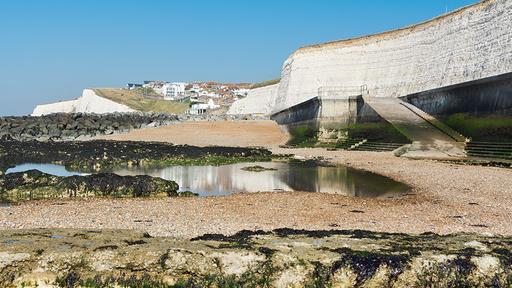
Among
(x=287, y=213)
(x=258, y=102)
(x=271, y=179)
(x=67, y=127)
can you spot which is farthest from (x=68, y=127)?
(x=287, y=213)

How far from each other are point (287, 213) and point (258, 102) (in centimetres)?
8207

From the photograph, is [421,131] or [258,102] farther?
[258,102]

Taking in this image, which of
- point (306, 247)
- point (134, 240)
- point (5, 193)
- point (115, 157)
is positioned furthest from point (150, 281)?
point (115, 157)

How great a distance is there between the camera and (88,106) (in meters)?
141

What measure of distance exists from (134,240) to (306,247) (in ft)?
6.60

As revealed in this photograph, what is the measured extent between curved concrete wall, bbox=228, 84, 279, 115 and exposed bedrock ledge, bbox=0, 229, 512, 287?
77.7 m

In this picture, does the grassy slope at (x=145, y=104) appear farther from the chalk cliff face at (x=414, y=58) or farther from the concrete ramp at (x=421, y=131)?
the concrete ramp at (x=421, y=131)

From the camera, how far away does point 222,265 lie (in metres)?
4.89

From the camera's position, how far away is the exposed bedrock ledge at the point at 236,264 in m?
4.62

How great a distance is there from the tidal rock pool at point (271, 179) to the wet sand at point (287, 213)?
1.48 meters

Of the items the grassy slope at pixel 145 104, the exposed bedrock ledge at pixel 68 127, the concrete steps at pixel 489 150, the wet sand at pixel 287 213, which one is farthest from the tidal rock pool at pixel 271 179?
the grassy slope at pixel 145 104

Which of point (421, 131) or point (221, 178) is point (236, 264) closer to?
point (221, 178)

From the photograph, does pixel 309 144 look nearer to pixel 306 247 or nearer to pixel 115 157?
pixel 115 157

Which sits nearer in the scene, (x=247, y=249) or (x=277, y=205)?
(x=247, y=249)
